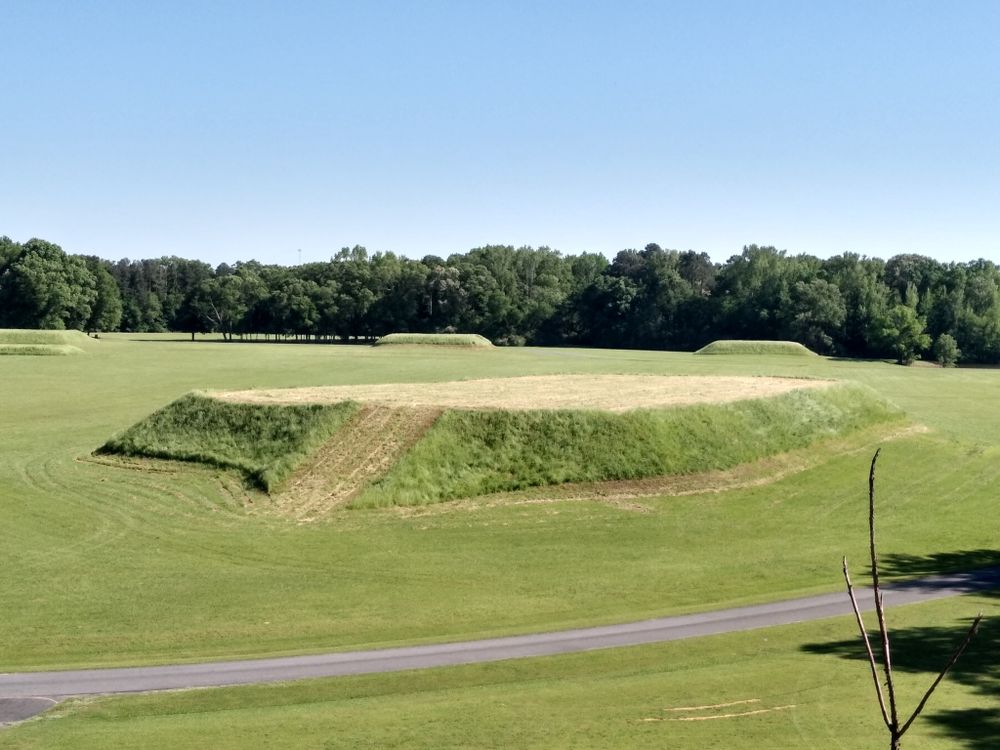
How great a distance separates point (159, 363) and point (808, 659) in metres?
86.5

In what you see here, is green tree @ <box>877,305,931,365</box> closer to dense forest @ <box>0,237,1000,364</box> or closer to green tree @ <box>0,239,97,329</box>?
dense forest @ <box>0,237,1000,364</box>

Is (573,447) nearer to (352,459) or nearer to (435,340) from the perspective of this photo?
(352,459)

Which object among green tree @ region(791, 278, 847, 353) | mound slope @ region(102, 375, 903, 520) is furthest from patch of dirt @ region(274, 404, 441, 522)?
green tree @ region(791, 278, 847, 353)

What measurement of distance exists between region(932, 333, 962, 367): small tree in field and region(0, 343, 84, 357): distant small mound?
101490 mm

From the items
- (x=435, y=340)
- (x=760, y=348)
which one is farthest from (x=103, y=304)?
(x=760, y=348)

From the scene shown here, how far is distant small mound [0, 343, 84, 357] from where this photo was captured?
106 metres

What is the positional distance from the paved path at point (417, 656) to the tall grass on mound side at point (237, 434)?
64.5 feet

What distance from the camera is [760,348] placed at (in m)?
127

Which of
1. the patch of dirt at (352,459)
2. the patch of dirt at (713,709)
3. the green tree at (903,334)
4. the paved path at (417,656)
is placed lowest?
the paved path at (417,656)

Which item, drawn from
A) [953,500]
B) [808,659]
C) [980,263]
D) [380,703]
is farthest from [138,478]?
[980,263]

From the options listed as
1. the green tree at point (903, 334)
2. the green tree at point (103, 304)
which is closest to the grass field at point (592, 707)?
the green tree at point (903, 334)

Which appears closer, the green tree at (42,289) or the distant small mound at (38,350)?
the distant small mound at (38,350)

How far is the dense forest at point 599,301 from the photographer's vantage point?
13538cm

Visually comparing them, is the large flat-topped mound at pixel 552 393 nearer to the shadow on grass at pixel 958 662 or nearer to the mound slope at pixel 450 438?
the mound slope at pixel 450 438
